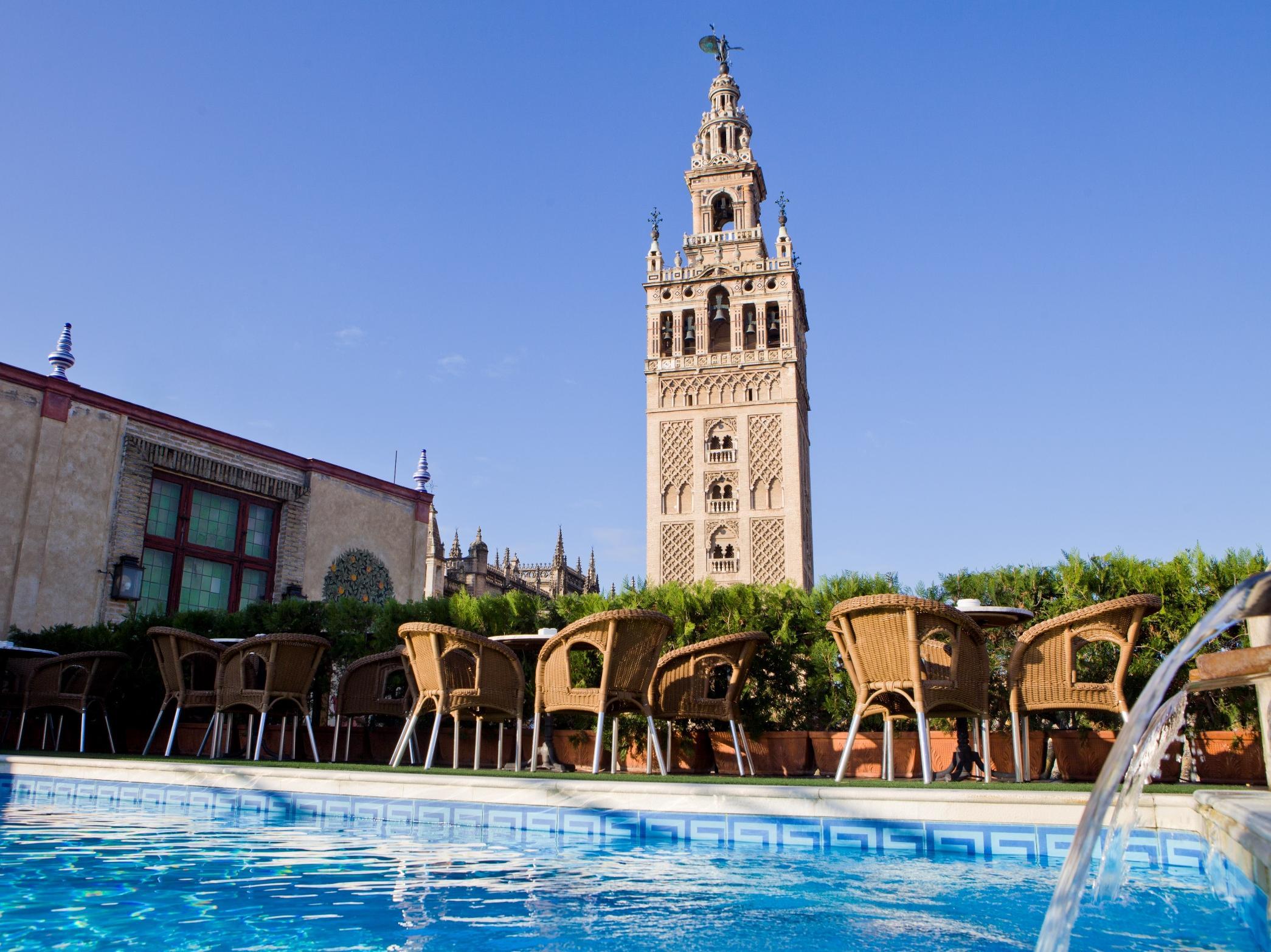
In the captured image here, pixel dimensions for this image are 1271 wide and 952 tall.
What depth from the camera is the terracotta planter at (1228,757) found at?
4461 millimetres

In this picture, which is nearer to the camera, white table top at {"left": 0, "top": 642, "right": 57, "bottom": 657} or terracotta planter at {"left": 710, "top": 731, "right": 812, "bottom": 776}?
terracotta planter at {"left": 710, "top": 731, "right": 812, "bottom": 776}

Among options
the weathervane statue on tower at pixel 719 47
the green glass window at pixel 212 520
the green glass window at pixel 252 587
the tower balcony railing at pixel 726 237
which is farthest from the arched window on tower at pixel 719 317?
the green glass window at pixel 212 520

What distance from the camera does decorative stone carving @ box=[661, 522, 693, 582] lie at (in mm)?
37438

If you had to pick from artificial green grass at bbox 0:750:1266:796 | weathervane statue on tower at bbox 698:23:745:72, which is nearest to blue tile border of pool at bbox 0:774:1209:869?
artificial green grass at bbox 0:750:1266:796

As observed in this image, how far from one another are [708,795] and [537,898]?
45.2 inches

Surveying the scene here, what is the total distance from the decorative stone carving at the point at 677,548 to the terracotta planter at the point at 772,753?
1244 inches

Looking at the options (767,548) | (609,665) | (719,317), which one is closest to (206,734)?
(609,665)

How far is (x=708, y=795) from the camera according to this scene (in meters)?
3.42

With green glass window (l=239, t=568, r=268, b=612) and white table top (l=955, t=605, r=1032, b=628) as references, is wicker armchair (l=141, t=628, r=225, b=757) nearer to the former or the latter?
white table top (l=955, t=605, r=1032, b=628)

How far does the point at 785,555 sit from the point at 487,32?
28.9 metres

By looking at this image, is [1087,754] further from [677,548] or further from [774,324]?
[774,324]

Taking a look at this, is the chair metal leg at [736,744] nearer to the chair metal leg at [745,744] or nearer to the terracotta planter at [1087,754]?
the chair metal leg at [745,744]

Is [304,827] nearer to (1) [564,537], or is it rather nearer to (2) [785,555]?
(2) [785,555]

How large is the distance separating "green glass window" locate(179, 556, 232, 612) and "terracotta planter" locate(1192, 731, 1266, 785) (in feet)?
40.9
